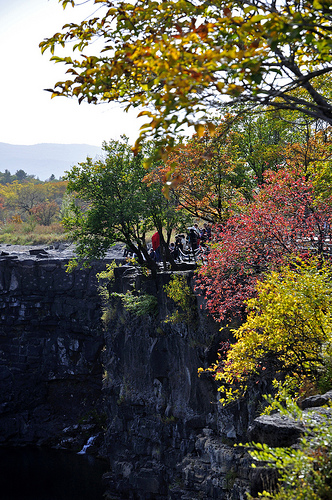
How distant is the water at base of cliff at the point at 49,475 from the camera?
26375 mm

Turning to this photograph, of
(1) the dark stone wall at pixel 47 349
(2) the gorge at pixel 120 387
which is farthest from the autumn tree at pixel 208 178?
(1) the dark stone wall at pixel 47 349

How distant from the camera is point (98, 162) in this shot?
2080cm

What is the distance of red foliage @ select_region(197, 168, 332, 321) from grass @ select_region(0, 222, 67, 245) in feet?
118

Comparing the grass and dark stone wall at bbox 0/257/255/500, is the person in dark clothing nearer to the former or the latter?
dark stone wall at bbox 0/257/255/500

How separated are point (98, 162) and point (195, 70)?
55.7ft

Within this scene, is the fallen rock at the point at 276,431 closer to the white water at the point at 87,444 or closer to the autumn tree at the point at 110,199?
the autumn tree at the point at 110,199

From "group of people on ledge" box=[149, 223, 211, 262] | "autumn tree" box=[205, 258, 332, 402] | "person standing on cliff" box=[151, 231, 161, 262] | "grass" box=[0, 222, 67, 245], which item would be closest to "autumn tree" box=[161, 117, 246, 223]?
"group of people on ledge" box=[149, 223, 211, 262]

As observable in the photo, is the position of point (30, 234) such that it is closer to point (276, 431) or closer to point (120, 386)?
point (120, 386)

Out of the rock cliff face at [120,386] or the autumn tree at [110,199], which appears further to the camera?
the autumn tree at [110,199]

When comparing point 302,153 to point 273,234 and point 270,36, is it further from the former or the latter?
point 270,36

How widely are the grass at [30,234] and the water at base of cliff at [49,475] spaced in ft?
72.6

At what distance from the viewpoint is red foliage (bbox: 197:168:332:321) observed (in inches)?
471

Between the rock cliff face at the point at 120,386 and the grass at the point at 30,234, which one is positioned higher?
the grass at the point at 30,234

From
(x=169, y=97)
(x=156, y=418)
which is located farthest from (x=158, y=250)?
(x=169, y=97)
